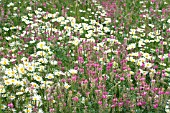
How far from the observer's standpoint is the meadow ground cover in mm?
4410

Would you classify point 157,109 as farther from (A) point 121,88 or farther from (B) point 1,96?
(B) point 1,96

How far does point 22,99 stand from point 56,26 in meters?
2.42

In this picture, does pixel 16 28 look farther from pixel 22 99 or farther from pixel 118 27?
pixel 22 99

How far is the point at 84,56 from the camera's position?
18.6 ft

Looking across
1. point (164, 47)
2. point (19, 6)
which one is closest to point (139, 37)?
point (164, 47)

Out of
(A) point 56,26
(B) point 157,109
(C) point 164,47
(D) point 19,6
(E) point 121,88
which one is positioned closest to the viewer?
(B) point 157,109

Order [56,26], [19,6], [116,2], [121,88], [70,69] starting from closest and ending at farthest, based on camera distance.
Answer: [121,88] < [70,69] < [56,26] < [19,6] < [116,2]

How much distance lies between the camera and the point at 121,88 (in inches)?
188

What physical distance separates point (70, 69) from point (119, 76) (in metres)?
0.66

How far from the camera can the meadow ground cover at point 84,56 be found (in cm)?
441

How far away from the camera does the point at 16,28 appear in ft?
21.2

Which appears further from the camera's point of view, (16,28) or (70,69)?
(16,28)

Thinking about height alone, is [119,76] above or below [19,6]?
below

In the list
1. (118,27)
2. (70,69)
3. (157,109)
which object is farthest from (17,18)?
(157,109)
